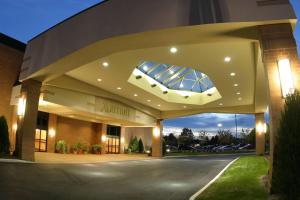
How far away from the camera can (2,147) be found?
13.9 m

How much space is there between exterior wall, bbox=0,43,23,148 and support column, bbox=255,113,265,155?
20.2 m

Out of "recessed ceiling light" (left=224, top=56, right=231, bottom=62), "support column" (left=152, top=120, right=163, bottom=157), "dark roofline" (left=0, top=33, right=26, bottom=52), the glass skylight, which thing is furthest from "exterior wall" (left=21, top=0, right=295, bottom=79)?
"support column" (left=152, top=120, right=163, bottom=157)

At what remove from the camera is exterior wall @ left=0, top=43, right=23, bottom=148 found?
61.2 ft

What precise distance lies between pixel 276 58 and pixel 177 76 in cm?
1411

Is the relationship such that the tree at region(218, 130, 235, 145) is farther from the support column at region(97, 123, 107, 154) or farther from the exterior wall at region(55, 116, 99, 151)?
the exterior wall at region(55, 116, 99, 151)

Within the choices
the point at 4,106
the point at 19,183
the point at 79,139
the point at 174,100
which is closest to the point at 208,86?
the point at 174,100

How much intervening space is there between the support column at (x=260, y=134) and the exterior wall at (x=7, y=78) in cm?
2020

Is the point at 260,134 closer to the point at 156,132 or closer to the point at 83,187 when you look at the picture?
the point at 156,132

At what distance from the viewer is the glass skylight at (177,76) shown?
18.6 metres

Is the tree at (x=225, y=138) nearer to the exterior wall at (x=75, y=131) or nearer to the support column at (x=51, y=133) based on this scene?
the exterior wall at (x=75, y=131)

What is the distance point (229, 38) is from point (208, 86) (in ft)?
46.6

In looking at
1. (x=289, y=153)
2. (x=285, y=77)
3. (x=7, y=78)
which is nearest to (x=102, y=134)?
(x=7, y=78)

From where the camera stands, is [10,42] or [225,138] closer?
[10,42]

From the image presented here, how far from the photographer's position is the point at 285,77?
23.1ft
